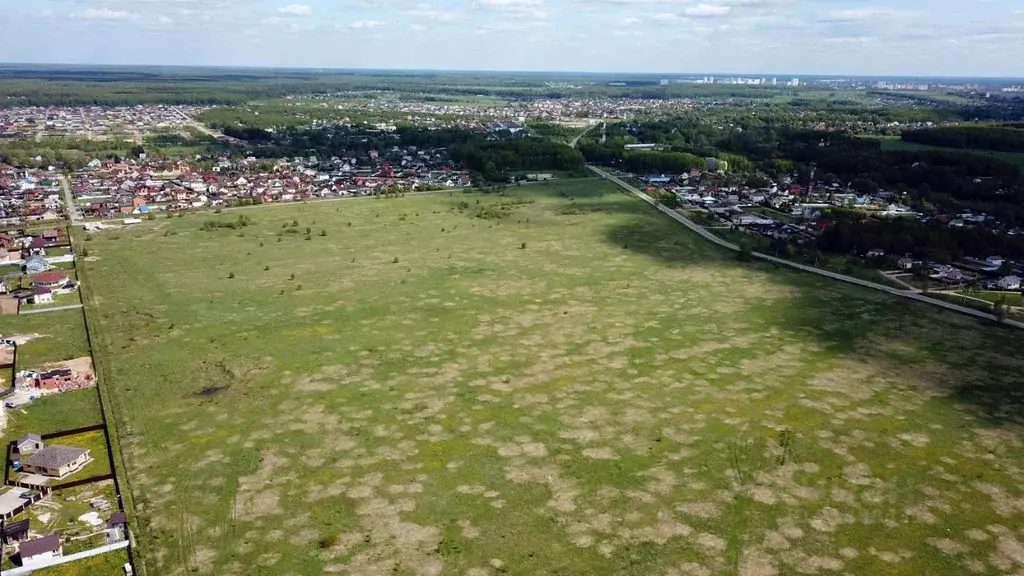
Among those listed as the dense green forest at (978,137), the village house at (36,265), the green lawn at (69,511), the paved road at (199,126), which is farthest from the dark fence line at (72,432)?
the paved road at (199,126)

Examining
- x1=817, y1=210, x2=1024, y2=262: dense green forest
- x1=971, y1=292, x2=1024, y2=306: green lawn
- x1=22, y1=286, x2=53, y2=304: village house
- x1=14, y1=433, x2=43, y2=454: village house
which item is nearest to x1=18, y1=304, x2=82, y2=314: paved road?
x1=22, y1=286, x2=53, y2=304: village house

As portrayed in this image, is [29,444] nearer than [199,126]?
Yes

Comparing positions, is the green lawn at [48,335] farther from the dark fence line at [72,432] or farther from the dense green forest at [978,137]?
the dense green forest at [978,137]

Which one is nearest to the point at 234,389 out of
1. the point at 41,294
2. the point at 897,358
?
the point at 41,294

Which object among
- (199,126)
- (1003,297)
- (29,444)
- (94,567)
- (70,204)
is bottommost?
(94,567)

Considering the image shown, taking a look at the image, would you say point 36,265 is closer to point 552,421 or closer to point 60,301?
point 60,301

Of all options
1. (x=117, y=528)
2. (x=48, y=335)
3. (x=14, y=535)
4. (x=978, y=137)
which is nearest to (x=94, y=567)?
(x=117, y=528)

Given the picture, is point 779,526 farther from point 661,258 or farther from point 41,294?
point 41,294
